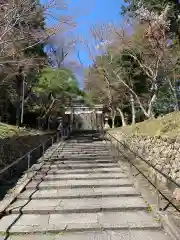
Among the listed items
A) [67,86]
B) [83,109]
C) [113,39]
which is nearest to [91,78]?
[83,109]

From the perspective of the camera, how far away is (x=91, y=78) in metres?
30.0

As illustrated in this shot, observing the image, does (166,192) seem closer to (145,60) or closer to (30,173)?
(30,173)

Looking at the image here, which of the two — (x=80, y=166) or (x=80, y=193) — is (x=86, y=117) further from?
(x=80, y=193)

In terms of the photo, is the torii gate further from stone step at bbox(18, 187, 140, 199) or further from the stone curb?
stone step at bbox(18, 187, 140, 199)

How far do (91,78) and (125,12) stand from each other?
39.7 ft

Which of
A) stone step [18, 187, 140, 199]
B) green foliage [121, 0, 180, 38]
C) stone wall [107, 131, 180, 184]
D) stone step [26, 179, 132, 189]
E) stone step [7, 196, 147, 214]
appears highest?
green foliage [121, 0, 180, 38]

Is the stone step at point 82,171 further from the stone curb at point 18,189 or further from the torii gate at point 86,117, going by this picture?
the torii gate at point 86,117

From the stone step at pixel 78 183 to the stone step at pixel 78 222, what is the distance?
206 cm

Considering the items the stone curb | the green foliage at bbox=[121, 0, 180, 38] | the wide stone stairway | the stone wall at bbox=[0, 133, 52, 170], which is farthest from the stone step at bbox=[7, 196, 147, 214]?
the green foliage at bbox=[121, 0, 180, 38]

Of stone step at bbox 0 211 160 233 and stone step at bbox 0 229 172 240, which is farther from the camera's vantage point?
stone step at bbox 0 211 160 233

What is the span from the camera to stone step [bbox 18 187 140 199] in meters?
7.33

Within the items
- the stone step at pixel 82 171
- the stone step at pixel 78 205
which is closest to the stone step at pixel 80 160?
the stone step at pixel 82 171

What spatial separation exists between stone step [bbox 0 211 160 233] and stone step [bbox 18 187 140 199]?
3.55 feet

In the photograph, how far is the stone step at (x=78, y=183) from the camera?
8.29 meters
